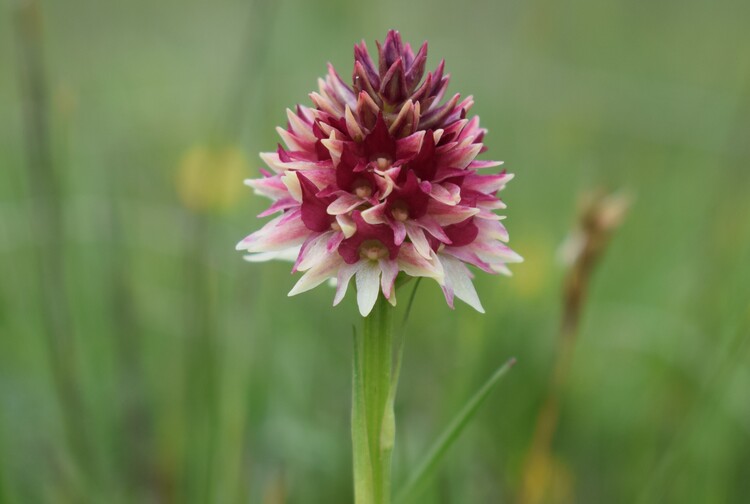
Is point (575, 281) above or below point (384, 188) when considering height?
below

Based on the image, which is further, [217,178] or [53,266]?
[217,178]

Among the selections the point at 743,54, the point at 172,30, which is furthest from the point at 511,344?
the point at 172,30

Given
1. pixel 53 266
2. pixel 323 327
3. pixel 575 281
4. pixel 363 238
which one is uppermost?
pixel 363 238

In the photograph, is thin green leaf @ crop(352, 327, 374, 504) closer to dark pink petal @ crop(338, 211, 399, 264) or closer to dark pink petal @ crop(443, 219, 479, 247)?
dark pink petal @ crop(338, 211, 399, 264)

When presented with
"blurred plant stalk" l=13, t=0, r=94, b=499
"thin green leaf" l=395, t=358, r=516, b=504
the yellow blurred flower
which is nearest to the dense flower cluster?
"thin green leaf" l=395, t=358, r=516, b=504

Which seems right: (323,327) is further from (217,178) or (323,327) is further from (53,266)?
(53,266)

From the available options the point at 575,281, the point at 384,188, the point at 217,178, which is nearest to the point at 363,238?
the point at 384,188

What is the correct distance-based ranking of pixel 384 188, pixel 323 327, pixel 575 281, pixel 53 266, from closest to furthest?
pixel 384 188 < pixel 575 281 < pixel 53 266 < pixel 323 327
